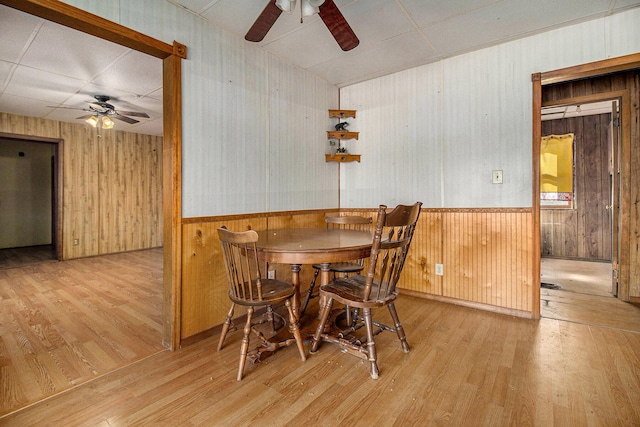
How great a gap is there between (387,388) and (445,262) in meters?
1.80

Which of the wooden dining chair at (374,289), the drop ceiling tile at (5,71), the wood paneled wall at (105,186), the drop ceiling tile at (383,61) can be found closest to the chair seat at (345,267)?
the wooden dining chair at (374,289)

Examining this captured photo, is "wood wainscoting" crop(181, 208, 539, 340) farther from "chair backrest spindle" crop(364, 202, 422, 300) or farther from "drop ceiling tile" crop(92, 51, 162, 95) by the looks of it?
"drop ceiling tile" crop(92, 51, 162, 95)

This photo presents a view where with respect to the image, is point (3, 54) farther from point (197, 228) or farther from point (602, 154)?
point (602, 154)

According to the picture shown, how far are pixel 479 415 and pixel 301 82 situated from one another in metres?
3.26

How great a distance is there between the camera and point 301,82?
3322 mm

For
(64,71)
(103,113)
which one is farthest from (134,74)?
(103,113)

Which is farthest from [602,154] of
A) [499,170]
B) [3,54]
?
[3,54]

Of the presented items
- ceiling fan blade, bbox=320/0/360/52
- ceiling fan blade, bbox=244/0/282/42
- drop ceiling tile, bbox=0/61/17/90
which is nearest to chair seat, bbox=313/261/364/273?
ceiling fan blade, bbox=320/0/360/52

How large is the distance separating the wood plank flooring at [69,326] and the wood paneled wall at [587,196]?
6.55 m

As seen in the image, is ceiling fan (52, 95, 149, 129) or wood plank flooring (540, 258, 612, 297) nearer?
wood plank flooring (540, 258, 612, 297)

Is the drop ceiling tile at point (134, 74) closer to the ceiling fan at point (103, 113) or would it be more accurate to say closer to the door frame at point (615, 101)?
the ceiling fan at point (103, 113)

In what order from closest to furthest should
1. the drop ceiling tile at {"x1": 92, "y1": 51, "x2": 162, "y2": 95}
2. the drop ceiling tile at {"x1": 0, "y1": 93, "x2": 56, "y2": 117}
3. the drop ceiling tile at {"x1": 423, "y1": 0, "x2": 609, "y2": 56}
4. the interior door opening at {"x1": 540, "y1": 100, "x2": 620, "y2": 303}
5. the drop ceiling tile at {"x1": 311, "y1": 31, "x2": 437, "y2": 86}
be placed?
the drop ceiling tile at {"x1": 423, "y1": 0, "x2": 609, "y2": 56} < the drop ceiling tile at {"x1": 311, "y1": 31, "x2": 437, "y2": 86} < the drop ceiling tile at {"x1": 92, "y1": 51, "x2": 162, "y2": 95} < the drop ceiling tile at {"x1": 0, "y1": 93, "x2": 56, "y2": 117} < the interior door opening at {"x1": 540, "y1": 100, "x2": 620, "y2": 303}

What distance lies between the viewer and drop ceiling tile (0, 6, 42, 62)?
2338mm

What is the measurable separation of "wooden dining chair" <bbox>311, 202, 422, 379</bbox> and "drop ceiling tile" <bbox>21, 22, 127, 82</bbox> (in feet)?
9.93
